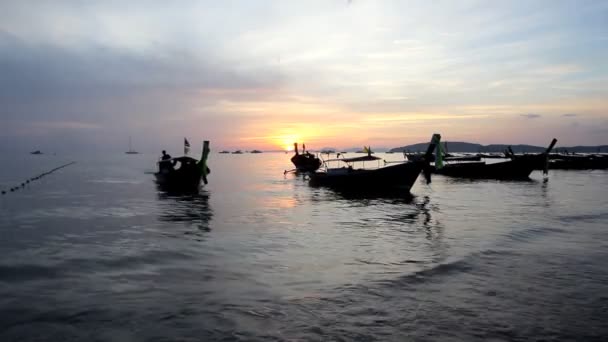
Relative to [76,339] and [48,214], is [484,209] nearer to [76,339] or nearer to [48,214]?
[76,339]

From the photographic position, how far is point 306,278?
10.7 m

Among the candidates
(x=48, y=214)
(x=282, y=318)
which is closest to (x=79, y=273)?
(x=282, y=318)

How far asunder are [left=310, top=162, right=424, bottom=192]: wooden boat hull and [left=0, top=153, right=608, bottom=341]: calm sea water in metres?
13.0

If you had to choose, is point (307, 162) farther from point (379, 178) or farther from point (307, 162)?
point (379, 178)

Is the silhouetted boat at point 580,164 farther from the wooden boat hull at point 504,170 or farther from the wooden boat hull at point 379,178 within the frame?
the wooden boat hull at point 379,178

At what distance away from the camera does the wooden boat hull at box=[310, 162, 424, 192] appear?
35375mm

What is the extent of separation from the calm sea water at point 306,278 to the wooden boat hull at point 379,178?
42.8ft

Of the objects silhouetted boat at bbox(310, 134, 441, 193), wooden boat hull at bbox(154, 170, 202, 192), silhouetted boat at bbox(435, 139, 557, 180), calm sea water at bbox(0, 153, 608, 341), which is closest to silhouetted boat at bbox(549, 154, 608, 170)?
silhouetted boat at bbox(435, 139, 557, 180)

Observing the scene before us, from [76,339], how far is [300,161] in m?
66.8

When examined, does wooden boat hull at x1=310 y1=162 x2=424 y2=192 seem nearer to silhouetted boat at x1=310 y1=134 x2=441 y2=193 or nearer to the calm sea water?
silhouetted boat at x1=310 y1=134 x2=441 y2=193

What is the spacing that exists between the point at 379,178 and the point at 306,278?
26.3 meters

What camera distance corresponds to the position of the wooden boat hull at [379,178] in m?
35.4

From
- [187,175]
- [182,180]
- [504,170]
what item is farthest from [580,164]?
[182,180]

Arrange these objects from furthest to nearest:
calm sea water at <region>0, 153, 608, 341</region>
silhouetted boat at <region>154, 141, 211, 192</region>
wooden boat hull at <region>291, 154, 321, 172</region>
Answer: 1. wooden boat hull at <region>291, 154, 321, 172</region>
2. silhouetted boat at <region>154, 141, 211, 192</region>
3. calm sea water at <region>0, 153, 608, 341</region>
